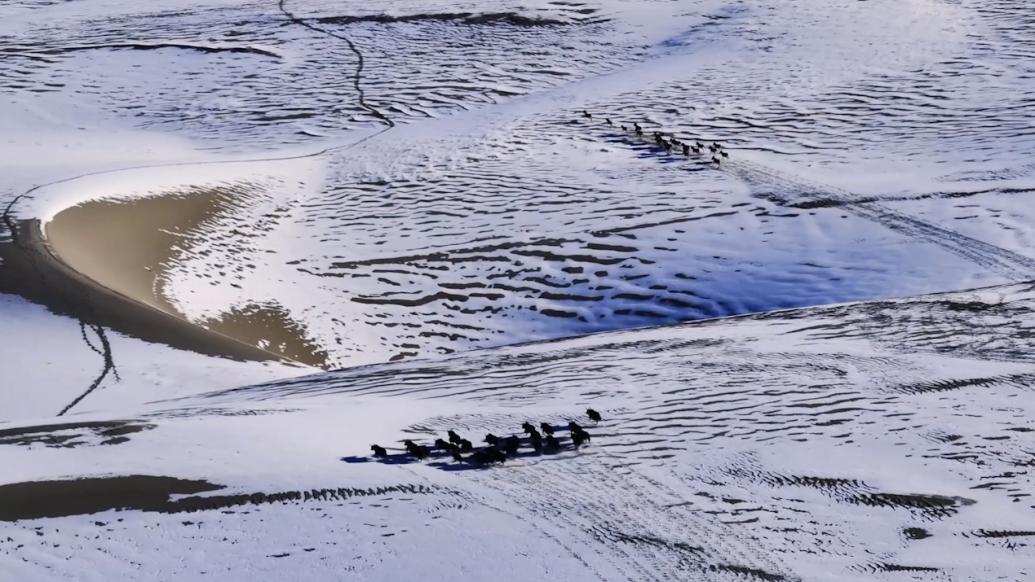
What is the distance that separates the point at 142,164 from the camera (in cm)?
1845

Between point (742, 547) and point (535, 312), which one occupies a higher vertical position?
point (742, 547)

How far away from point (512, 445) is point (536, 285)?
5.99 meters

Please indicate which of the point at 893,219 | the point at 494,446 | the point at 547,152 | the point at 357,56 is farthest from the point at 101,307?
the point at 357,56

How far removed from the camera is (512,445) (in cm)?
863

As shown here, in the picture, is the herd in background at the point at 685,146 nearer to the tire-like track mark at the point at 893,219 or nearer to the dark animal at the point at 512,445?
the tire-like track mark at the point at 893,219

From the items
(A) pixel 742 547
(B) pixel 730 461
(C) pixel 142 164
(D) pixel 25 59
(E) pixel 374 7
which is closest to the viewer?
(A) pixel 742 547

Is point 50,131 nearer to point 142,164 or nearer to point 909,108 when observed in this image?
point 142,164

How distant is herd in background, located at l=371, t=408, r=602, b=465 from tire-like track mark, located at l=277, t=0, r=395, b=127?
1330 centimetres

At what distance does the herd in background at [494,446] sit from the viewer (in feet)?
27.8

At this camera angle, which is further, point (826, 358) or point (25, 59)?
point (25, 59)

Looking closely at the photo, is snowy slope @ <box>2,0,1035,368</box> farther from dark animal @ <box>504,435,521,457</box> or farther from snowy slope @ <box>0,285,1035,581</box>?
dark animal @ <box>504,435,521,457</box>

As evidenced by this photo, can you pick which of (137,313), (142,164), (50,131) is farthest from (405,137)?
(137,313)

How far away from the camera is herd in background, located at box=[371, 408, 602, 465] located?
846cm

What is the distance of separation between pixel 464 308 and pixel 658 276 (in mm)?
2255
